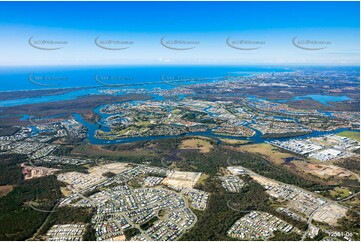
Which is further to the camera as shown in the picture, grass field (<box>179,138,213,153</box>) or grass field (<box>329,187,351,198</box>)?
grass field (<box>179,138,213,153</box>)

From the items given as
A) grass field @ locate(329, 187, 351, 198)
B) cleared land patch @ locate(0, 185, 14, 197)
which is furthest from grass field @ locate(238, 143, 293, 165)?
cleared land patch @ locate(0, 185, 14, 197)

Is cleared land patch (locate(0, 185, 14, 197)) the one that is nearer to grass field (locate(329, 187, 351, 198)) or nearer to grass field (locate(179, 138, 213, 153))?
grass field (locate(179, 138, 213, 153))

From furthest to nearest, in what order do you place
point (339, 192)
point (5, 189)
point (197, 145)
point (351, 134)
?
point (351, 134) → point (197, 145) → point (5, 189) → point (339, 192)

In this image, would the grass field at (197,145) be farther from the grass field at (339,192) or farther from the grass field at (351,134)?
the grass field at (351,134)

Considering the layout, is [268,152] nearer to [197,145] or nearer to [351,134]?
[197,145]

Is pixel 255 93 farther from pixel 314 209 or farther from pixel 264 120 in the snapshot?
pixel 314 209

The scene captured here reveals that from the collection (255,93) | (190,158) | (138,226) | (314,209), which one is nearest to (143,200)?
(138,226)

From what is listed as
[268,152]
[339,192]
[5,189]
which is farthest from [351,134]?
[5,189]

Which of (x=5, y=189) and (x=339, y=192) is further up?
(x=5, y=189)

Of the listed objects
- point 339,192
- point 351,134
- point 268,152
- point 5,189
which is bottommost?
point 339,192

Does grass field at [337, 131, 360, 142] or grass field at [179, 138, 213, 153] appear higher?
grass field at [179, 138, 213, 153]

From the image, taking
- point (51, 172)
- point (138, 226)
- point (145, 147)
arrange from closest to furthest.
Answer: point (138, 226)
point (51, 172)
point (145, 147)
